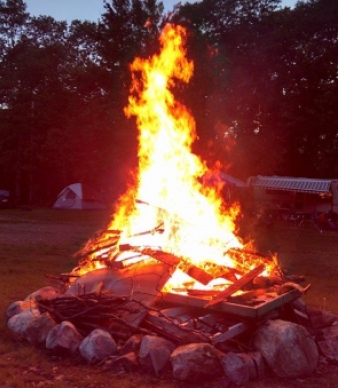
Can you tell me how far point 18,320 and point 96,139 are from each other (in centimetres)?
2705

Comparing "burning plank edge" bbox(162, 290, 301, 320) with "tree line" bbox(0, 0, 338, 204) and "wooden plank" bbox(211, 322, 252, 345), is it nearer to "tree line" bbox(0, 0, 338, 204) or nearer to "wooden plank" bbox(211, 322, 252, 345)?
"wooden plank" bbox(211, 322, 252, 345)

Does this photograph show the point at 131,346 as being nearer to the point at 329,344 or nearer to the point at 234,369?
the point at 234,369

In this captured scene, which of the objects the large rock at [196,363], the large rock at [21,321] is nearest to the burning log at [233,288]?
the large rock at [196,363]

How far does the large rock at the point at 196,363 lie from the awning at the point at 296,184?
933 inches

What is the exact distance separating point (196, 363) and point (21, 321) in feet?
8.91

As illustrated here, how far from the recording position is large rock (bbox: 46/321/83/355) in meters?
6.33

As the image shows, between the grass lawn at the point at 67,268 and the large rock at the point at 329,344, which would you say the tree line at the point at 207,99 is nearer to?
the grass lawn at the point at 67,268

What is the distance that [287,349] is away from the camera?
614 cm

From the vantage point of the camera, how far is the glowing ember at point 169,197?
345 inches

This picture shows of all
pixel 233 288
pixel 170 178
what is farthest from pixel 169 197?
pixel 233 288

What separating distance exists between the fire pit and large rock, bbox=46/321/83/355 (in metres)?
0.01

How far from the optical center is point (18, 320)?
713 centimetres

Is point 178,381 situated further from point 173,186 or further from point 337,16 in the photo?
point 337,16

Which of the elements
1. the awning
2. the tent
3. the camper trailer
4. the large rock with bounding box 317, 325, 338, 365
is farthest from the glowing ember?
the tent
